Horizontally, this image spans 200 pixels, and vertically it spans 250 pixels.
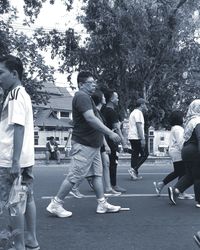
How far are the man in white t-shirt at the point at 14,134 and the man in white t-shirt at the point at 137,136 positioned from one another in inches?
224

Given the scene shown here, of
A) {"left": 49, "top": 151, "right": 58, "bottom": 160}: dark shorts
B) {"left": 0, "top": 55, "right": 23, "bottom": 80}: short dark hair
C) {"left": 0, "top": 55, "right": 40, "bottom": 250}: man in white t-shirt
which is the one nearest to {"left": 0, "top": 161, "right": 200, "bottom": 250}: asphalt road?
{"left": 0, "top": 55, "right": 40, "bottom": 250}: man in white t-shirt

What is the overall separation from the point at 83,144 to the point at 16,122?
2162 mm

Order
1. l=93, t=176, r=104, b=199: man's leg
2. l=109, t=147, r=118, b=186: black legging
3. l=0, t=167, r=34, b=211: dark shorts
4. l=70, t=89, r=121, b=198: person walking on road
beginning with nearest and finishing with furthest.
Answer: l=0, t=167, r=34, b=211: dark shorts → l=93, t=176, r=104, b=199: man's leg → l=70, t=89, r=121, b=198: person walking on road → l=109, t=147, r=118, b=186: black legging

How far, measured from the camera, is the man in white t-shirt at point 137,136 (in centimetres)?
950

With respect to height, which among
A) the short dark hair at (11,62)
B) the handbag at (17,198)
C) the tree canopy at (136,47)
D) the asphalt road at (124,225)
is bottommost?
the asphalt road at (124,225)

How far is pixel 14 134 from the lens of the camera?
3.73m

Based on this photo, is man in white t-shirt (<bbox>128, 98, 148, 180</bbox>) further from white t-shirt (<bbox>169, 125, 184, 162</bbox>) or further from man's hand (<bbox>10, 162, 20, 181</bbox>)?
man's hand (<bbox>10, 162, 20, 181</bbox>)

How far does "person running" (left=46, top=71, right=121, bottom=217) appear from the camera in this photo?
18.6ft

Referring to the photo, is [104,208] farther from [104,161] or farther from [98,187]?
[104,161]

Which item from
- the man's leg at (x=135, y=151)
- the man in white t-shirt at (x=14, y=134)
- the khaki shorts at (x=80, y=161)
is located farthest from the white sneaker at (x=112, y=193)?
the man in white t-shirt at (x=14, y=134)

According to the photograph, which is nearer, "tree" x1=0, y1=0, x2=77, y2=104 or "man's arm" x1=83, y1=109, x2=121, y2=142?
"man's arm" x1=83, y1=109, x2=121, y2=142

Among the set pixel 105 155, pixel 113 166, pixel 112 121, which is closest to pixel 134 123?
pixel 113 166

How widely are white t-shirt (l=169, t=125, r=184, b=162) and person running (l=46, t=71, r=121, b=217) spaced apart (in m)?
1.80

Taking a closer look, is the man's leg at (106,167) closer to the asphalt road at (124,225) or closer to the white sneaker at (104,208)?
the asphalt road at (124,225)
